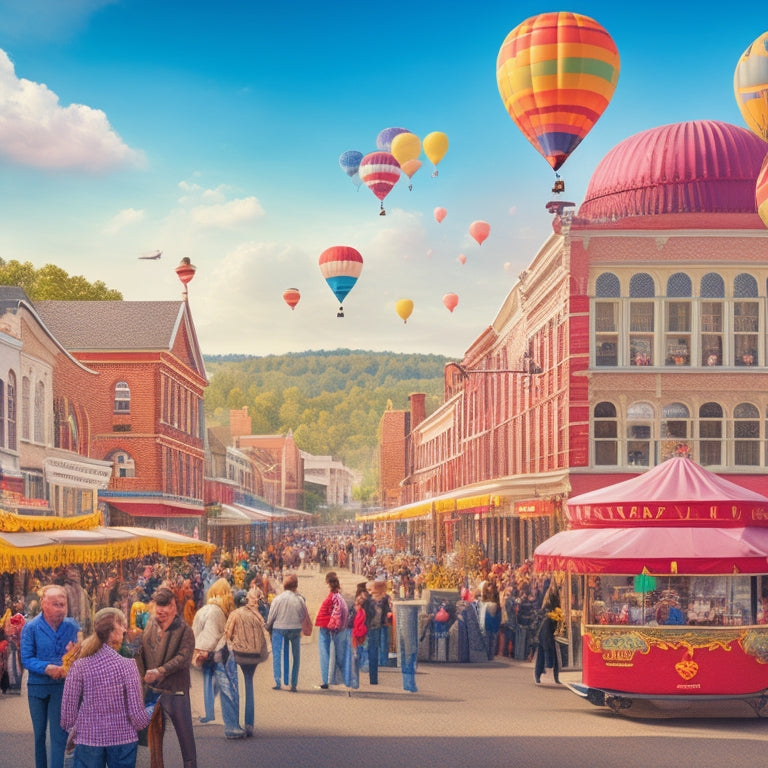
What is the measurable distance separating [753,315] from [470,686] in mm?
18980

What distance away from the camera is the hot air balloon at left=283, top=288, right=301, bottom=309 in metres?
65.7

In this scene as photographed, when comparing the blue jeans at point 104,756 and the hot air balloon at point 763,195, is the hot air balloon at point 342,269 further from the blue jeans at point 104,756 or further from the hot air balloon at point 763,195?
the blue jeans at point 104,756

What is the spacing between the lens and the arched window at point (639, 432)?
34.3 metres

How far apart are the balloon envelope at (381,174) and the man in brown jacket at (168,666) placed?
4090 cm

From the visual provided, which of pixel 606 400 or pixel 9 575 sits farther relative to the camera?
pixel 606 400

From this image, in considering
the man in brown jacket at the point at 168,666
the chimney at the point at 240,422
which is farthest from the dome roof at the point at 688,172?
the chimney at the point at 240,422

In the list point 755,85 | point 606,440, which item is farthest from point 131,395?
point 755,85

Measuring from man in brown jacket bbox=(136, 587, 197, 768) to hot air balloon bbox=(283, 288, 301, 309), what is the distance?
5467 centimetres

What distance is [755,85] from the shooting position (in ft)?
73.8

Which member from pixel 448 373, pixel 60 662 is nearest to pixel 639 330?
pixel 60 662

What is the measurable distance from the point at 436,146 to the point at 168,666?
4039 cm

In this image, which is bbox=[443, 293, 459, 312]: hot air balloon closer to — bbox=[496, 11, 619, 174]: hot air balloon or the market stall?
bbox=[496, 11, 619, 174]: hot air balloon

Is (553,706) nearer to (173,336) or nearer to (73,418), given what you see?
(73,418)

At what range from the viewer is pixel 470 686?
18.8 metres
